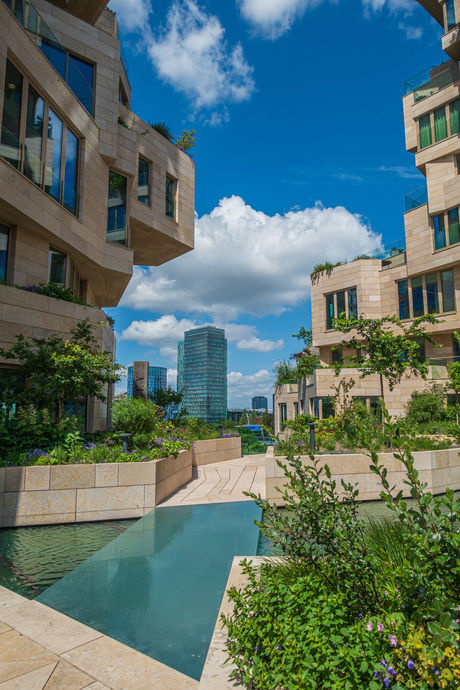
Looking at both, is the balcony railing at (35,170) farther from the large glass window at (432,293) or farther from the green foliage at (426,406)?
the large glass window at (432,293)

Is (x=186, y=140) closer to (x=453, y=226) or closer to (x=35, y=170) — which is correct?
(x=35, y=170)

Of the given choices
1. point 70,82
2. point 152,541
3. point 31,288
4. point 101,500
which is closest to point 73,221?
point 31,288

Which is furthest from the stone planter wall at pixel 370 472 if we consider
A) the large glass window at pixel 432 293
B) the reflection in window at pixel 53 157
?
the large glass window at pixel 432 293

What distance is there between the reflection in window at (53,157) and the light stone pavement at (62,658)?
39.1ft

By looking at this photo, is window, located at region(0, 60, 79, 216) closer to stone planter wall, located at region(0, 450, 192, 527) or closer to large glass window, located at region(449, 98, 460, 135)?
stone planter wall, located at region(0, 450, 192, 527)

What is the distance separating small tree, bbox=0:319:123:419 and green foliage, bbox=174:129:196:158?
14.7 meters

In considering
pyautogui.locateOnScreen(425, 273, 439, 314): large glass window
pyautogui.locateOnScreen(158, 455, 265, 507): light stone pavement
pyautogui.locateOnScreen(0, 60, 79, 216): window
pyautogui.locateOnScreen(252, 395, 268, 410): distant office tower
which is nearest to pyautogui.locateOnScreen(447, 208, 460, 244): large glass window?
pyautogui.locateOnScreen(425, 273, 439, 314): large glass window

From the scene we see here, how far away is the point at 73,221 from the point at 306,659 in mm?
14240

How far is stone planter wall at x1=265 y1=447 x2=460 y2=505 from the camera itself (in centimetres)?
861

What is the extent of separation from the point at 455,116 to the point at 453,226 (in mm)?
6658

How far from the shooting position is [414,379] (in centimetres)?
2105

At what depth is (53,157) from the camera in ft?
42.8

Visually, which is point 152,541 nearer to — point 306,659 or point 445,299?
point 306,659

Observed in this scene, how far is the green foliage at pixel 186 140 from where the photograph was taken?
20.8 m
